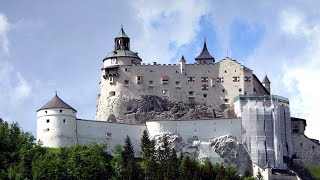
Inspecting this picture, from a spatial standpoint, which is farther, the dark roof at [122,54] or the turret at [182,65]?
the dark roof at [122,54]

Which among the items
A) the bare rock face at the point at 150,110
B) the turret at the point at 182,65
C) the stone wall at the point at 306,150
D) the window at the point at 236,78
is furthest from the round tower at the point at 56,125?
the stone wall at the point at 306,150

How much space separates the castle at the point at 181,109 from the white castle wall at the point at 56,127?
10 centimetres

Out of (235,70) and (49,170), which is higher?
(235,70)

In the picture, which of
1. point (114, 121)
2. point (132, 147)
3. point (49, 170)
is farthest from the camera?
point (114, 121)

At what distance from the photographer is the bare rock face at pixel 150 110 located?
11850cm

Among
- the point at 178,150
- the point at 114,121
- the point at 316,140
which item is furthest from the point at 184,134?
the point at 316,140

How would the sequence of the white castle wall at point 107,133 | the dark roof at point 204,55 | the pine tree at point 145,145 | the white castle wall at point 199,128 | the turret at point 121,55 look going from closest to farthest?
1. the pine tree at point 145,145
2. the white castle wall at point 107,133
3. the white castle wall at point 199,128
4. the turret at point 121,55
5. the dark roof at point 204,55

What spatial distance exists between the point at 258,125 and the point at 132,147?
14429mm

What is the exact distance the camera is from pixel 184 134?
113125 mm

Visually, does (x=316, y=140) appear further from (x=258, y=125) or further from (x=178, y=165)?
(x=178, y=165)

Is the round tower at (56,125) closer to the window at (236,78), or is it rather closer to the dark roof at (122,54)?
the dark roof at (122,54)

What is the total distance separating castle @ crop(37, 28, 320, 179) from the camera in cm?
11069

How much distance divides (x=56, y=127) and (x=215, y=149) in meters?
17.4

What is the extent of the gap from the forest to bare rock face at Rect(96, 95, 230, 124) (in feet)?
28.8
